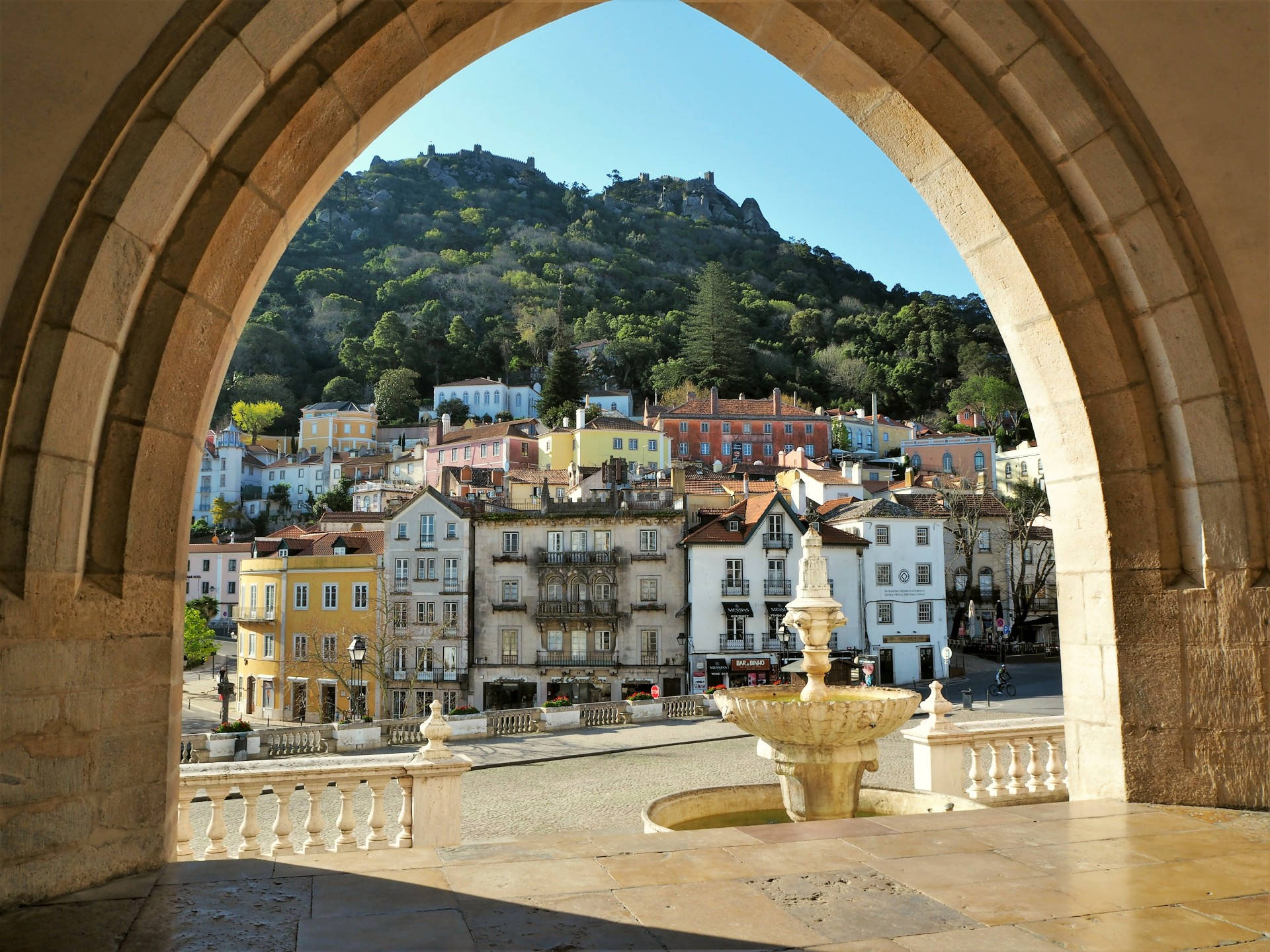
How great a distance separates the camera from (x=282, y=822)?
4859 millimetres

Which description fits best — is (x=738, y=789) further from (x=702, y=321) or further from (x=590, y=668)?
(x=702, y=321)

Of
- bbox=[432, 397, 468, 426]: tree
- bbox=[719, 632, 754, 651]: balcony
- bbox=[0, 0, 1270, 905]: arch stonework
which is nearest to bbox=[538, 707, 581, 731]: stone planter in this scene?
bbox=[719, 632, 754, 651]: balcony

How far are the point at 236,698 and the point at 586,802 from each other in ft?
87.8

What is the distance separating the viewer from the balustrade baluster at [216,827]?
4.57m

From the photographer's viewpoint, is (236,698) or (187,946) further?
(236,698)

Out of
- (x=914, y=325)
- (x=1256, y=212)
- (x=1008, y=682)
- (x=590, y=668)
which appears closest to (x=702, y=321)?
(x=914, y=325)

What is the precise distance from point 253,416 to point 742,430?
47.6 metres

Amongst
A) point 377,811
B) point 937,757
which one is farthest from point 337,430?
point 377,811

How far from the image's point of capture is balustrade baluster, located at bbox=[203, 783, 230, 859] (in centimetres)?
457

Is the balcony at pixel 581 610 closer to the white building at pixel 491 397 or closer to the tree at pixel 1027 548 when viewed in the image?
the tree at pixel 1027 548

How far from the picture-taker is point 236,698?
34.5m

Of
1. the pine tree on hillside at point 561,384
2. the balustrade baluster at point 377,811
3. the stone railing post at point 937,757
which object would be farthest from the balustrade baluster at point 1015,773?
the pine tree on hillside at point 561,384

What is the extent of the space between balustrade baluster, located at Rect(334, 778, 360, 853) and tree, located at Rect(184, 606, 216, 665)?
101 ft

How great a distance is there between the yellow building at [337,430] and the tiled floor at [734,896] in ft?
254
